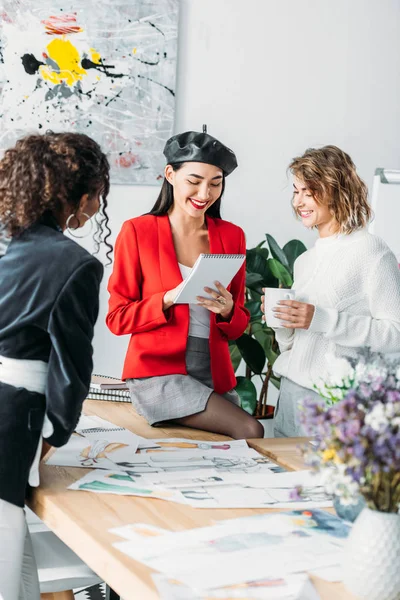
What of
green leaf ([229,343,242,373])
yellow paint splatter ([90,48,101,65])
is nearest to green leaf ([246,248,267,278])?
green leaf ([229,343,242,373])

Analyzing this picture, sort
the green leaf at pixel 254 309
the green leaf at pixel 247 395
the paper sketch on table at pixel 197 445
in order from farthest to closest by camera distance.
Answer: the green leaf at pixel 254 309 → the green leaf at pixel 247 395 → the paper sketch on table at pixel 197 445

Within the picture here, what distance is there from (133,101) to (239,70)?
0.63m

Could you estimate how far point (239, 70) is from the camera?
156 inches

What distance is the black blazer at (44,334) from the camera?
1612mm

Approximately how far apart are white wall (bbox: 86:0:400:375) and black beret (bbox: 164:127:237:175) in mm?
1366

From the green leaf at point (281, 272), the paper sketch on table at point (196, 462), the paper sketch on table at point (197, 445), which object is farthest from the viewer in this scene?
the green leaf at point (281, 272)

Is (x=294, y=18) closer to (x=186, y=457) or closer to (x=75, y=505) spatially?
(x=186, y=457)

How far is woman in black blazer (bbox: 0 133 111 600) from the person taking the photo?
1.61 m

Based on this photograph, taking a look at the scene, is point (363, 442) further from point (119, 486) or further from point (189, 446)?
point (189, 446)

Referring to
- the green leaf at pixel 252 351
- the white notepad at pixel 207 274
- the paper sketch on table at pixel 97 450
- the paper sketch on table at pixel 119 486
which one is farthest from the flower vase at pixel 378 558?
the green leaf at pixel 252 351

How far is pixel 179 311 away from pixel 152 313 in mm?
117

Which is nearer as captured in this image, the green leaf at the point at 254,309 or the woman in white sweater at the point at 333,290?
the woman in white sweater at the point at 333,290

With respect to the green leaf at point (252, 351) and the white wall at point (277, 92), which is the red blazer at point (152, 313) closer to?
the green leaf at point (252, 351)

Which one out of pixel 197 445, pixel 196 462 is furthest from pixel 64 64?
pixel 196 462
